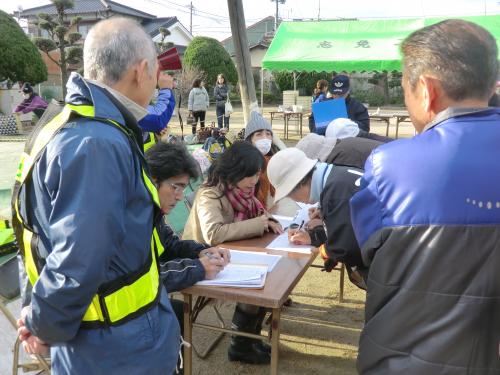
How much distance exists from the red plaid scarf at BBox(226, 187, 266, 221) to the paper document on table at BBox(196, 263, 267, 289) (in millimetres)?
651

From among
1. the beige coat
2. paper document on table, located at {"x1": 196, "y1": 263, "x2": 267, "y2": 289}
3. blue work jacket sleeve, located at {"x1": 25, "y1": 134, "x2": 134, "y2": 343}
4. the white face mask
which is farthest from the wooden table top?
the white face mask

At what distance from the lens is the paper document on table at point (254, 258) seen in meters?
2.21

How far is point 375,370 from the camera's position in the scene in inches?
45.2

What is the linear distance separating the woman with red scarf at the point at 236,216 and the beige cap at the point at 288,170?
1.76 ft

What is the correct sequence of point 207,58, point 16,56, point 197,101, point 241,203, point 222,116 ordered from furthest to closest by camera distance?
point 207,58
point 16,56
point 222,116
point 197,101
point 241,203

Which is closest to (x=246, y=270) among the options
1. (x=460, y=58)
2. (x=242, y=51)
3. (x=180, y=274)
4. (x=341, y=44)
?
(x=180, y=274)

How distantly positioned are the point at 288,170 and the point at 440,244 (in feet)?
3.79

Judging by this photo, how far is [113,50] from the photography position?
4.01 ft

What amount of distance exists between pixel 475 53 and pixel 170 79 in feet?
8.94

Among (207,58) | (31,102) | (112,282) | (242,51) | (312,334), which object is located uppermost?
(207,58)

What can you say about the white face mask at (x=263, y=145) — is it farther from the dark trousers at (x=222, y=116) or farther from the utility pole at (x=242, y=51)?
the dark trousers at (x=222, y=116)

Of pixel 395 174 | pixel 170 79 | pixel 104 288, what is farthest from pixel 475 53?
pixel 170 79

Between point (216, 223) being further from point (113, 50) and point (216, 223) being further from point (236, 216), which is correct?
point (113, 50)

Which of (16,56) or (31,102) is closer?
(31,102)
